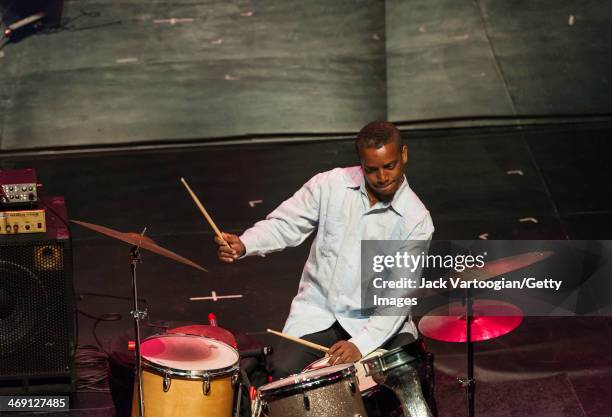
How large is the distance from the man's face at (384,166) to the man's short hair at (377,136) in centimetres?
2

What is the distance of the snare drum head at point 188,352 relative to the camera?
4.39 m

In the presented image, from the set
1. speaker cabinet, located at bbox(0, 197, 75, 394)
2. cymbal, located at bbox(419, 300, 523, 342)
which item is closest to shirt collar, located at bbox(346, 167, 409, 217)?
cymbal, located at bbox(419, 300, 523, 342)

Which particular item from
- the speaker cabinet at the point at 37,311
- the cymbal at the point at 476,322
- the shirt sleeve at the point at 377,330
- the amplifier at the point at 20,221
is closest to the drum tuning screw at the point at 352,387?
the shirt sleeve at the point at 377,330

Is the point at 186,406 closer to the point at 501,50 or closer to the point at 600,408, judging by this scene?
the point at 600,408

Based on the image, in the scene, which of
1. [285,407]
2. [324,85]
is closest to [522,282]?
[285,407]

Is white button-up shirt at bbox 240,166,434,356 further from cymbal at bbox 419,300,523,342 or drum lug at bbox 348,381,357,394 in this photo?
drum lug at bbox 348,381,357,394

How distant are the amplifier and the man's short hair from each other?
1.51 meters

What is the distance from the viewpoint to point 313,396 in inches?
163

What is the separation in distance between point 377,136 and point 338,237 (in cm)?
51

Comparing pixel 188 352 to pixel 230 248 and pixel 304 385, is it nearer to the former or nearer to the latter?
pixel 230 248

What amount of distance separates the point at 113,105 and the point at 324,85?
1710 millimetres

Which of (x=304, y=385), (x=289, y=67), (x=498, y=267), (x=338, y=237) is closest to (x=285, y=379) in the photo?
(x=304, y=385)

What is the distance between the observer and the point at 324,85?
9156 millimetres

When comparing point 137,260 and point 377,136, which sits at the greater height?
point 377,136
